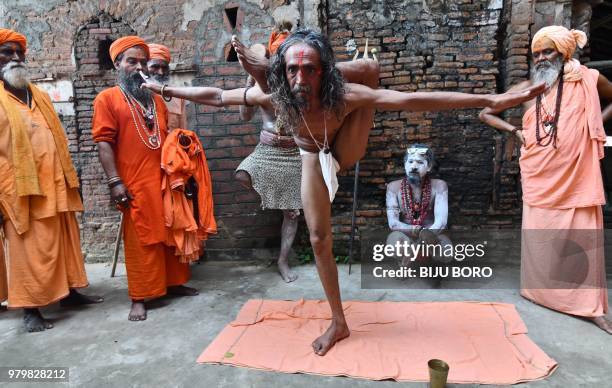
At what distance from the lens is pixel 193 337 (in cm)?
274

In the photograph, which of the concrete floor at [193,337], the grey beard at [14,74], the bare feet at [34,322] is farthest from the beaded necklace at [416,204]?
the grey beard at [14,74]

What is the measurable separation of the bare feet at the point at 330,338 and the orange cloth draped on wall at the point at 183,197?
1.43 m

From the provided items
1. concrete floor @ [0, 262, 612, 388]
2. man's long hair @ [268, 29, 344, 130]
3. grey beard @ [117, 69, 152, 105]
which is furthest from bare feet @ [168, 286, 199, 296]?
man's long hair @ [268, 29, 344, 130]

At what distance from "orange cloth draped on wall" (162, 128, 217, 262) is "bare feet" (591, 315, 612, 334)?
3.11 meters

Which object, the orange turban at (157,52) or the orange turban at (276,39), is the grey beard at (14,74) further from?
the orange turban at (276,39)

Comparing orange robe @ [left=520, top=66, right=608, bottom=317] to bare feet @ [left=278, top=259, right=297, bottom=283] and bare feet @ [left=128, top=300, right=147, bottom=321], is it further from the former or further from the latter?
bare feet @ [left=128, top=300, right=147, bottom=321]

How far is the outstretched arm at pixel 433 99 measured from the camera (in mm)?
1980

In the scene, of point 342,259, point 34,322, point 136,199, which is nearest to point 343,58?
point 342,259

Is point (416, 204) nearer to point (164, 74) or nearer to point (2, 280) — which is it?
point (164, 74)

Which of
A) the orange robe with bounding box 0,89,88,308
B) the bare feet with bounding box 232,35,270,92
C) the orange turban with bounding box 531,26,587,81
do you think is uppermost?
the orange turban with bounding box 531,26,587,81

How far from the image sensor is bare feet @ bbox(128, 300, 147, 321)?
10.0ft

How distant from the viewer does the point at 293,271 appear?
4070 mm

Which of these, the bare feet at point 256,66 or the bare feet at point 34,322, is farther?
the bare feet at point 34,322

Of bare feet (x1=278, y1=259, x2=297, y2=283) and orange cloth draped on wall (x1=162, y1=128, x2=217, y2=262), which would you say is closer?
orange cloth draped on wall (x1=162, y1=128, x2=217, y2=262)
